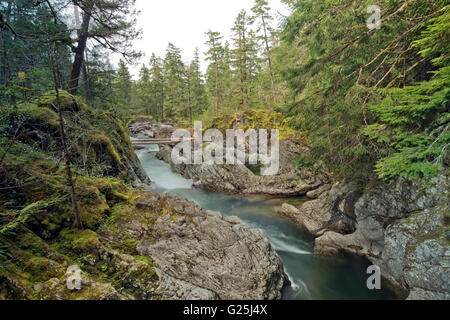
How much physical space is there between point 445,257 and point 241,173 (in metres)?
10.7

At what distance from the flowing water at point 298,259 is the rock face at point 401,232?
568 mm

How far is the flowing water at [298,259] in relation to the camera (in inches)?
241

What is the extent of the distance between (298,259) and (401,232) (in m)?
3.53

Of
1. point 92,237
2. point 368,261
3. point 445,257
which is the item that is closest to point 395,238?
point 445,257

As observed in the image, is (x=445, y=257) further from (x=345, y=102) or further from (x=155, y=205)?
(x=155, y=205)

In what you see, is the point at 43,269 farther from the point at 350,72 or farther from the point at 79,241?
the point at 350,72

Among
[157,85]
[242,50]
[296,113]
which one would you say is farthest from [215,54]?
[296,113]

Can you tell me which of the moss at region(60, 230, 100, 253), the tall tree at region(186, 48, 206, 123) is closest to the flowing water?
the moss at region(60, 230, 100, 253)

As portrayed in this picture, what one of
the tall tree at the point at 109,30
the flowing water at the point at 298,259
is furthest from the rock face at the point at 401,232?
the tall tree at the point at 109,30

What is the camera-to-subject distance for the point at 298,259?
7.68 meters

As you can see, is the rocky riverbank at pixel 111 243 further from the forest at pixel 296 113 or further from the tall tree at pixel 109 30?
the tall tree at pixel 109 30

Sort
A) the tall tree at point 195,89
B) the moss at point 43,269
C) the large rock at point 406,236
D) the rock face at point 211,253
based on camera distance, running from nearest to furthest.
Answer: the moss at point 43,269 < the rock face at point 211,253 < the large rock at point 406,236 < the tall tree at point 195,89

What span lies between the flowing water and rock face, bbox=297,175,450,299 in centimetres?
57

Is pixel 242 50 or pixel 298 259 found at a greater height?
pixel 242 50
